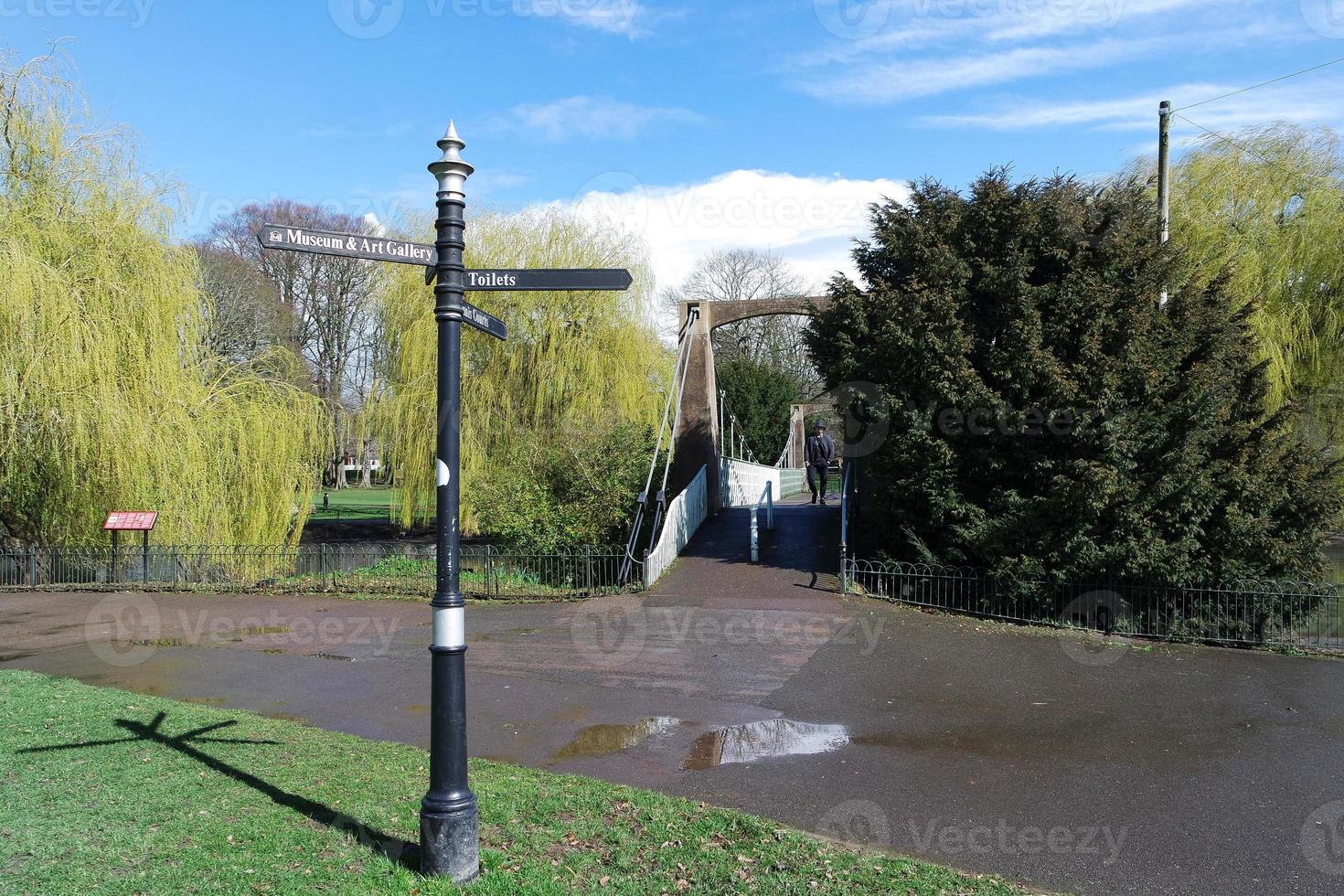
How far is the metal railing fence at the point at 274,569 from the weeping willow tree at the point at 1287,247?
13.9 m

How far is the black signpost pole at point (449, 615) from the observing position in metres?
4.65

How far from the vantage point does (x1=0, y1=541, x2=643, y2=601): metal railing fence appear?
16.0 metres

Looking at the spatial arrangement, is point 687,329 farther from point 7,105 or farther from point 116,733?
point 116,733

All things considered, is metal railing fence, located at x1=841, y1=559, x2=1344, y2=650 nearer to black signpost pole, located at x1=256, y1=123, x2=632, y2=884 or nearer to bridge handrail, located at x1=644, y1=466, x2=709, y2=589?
bridge handrail, located at x1=644, y1=466, x2=709, y2=589

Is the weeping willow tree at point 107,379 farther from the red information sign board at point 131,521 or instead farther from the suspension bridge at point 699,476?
the suspension bridge at point 699,476

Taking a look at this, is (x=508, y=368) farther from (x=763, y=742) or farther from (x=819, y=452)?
(x=763, y=742)

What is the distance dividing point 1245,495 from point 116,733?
13104mm

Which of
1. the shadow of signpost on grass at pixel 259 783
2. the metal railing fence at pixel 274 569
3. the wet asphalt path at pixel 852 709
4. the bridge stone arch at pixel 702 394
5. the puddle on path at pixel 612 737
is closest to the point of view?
the shadow of signpost on grass at pixel 259 783

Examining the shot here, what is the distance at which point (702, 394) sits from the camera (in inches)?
906

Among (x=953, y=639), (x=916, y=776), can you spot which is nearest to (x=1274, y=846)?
(x=916, y=776)

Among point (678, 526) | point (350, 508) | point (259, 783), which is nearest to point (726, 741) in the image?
point (259, 783)

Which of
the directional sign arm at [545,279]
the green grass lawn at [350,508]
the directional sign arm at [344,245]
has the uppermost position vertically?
the directional sign arm at [344,245]

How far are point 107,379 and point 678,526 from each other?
10639 millimetres

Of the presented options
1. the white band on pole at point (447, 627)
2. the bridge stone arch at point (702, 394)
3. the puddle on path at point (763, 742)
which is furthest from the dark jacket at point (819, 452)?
the white band on pole at point (447, 627)
